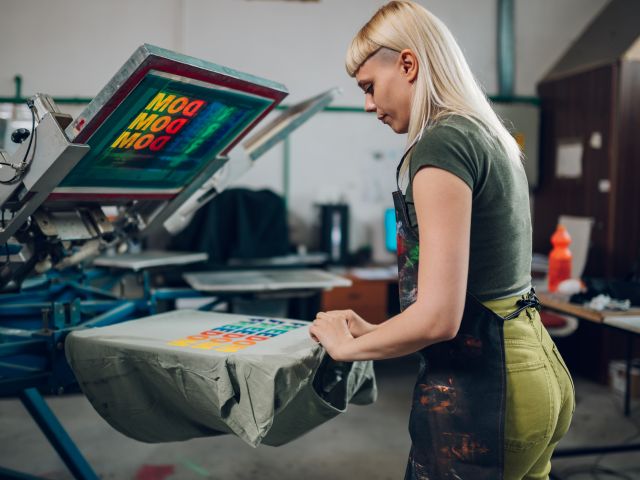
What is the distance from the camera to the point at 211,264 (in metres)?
3.80

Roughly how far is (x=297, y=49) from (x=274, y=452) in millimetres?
2652

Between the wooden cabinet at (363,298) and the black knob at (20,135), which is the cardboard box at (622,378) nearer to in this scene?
the wooden cabinet at (363,298)

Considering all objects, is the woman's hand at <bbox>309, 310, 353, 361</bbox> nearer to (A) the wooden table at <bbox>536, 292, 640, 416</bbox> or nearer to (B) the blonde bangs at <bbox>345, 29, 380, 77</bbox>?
(B) the blonde bangs at <bbox>345, 29, 380, 77</bbox>

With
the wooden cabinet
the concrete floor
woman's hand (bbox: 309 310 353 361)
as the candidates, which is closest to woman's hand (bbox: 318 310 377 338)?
woman's hand (bbox: 309 310 353 361)

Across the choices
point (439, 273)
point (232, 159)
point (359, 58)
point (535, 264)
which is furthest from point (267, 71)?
point (439, 273)

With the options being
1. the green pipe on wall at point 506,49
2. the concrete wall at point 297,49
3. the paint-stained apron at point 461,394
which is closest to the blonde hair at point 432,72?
the paint-stained apron at point 461,394

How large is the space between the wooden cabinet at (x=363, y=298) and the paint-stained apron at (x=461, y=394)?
9.06 ft

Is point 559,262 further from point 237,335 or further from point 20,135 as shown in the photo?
point 20,135

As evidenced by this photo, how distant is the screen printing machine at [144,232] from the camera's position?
4.39 ft

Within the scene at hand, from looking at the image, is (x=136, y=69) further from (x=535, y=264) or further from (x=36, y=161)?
(x=535, y=264)

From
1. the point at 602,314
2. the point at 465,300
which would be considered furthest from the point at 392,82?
the point at 602,314

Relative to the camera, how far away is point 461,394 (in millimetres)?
1097

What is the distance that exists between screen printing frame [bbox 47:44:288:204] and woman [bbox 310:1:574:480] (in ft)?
1.37

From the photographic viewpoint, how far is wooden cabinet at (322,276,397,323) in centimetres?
390
